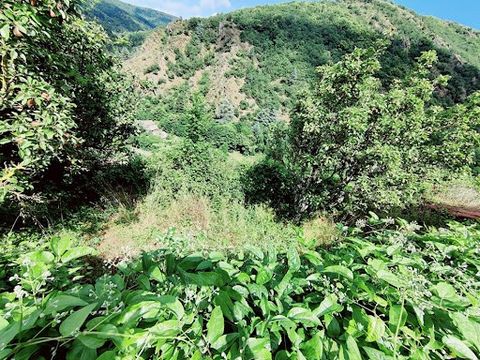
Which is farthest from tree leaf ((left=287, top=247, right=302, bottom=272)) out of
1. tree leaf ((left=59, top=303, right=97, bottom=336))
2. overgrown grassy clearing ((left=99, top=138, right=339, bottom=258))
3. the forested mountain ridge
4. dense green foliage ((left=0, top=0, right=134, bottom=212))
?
the forested mountain ridge

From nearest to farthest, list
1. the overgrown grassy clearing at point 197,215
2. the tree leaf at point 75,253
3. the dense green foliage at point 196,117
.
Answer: the tree leaf at point 75,253 < the overgrown grassy clearing at point 197,215 < the dense green foliage at point 196,117

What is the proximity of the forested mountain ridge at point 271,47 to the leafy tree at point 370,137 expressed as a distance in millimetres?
48394

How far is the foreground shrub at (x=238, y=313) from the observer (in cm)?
62

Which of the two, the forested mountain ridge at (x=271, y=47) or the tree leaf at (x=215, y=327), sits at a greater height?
the forested mountain ridge at (x=271, y=47)

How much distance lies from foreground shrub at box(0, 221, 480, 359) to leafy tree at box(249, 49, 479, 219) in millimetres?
4942

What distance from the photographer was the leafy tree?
5.57 meters

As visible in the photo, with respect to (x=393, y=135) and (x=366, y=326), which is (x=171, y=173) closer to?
(x=393, y=135)

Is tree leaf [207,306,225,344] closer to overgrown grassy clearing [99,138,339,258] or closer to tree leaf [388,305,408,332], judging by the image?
tree leaf [388,305,408,332]

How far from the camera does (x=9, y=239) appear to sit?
4129 mm

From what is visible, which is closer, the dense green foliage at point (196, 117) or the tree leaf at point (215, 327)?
the tree leaf at point (215, 327)

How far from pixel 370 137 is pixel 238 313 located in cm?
625

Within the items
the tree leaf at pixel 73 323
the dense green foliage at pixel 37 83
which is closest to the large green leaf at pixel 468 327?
the tree leaf at pixel 73 323

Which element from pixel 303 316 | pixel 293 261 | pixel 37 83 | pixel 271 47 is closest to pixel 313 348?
pixel 303 316

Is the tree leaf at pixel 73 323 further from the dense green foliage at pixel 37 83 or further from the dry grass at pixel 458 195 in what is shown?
the dry grass at pixel 458 195
